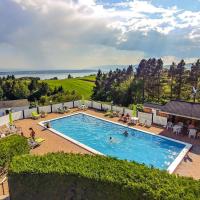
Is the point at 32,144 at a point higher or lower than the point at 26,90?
lower

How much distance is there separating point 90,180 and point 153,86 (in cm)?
3818

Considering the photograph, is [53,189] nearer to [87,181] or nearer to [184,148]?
[87,181]

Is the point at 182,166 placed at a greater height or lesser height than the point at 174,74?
lesser

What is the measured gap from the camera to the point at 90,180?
8.07 m

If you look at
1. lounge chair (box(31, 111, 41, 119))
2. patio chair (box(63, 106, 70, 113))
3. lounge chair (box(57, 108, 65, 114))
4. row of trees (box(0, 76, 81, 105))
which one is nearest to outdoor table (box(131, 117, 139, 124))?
patio chair (box(63, 106, 70, 113))

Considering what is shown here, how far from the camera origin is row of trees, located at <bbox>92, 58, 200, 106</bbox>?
40938 millimetres

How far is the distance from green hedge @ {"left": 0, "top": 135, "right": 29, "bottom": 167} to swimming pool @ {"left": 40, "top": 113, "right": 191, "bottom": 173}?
16.6 feet

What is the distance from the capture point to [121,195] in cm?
766

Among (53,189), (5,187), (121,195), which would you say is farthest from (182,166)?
Answer: (5,187)

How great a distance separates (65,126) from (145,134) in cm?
837

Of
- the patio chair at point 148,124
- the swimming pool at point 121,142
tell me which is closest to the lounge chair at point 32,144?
the swimming pool at point 121,142

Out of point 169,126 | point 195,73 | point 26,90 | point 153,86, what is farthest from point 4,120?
point 26,90

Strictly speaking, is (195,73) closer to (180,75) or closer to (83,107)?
(180,75)

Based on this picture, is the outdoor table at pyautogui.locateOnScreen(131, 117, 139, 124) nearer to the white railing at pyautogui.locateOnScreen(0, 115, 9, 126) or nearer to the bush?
the white railing at pyautogui.locateOnScreen(0, 115, 9, 126)
